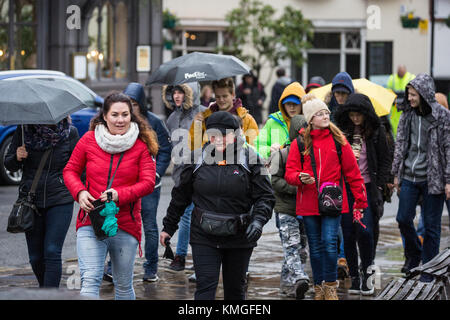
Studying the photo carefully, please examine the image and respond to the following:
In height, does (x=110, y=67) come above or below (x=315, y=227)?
above

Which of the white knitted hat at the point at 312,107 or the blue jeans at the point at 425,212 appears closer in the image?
the white knitted hat at the point at 312,107

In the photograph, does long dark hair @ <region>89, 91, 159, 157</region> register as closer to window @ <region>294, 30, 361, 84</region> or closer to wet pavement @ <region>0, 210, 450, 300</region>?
wet pavement @ <region>0, 210, 450, 300</region>

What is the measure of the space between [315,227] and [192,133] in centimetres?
150

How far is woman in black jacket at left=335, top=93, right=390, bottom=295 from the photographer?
8492 mm

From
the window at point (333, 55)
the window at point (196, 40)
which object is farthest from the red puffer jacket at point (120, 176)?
the window at point (333, 55)

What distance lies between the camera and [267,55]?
2939cm

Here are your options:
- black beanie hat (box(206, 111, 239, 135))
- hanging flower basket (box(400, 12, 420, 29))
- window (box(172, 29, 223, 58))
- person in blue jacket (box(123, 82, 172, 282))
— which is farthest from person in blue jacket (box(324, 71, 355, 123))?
hanging flower basket (box(400, 12, 420, 29))

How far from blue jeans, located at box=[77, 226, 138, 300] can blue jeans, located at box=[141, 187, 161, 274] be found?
2.22 meters

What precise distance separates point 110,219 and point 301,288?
2.32m

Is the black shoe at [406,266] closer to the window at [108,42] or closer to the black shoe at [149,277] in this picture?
the black shoe at [149,277]

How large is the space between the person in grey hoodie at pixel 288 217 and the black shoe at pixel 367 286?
20.2 inches

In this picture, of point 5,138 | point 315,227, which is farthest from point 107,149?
point 5,138

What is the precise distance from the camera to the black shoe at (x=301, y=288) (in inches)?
317
